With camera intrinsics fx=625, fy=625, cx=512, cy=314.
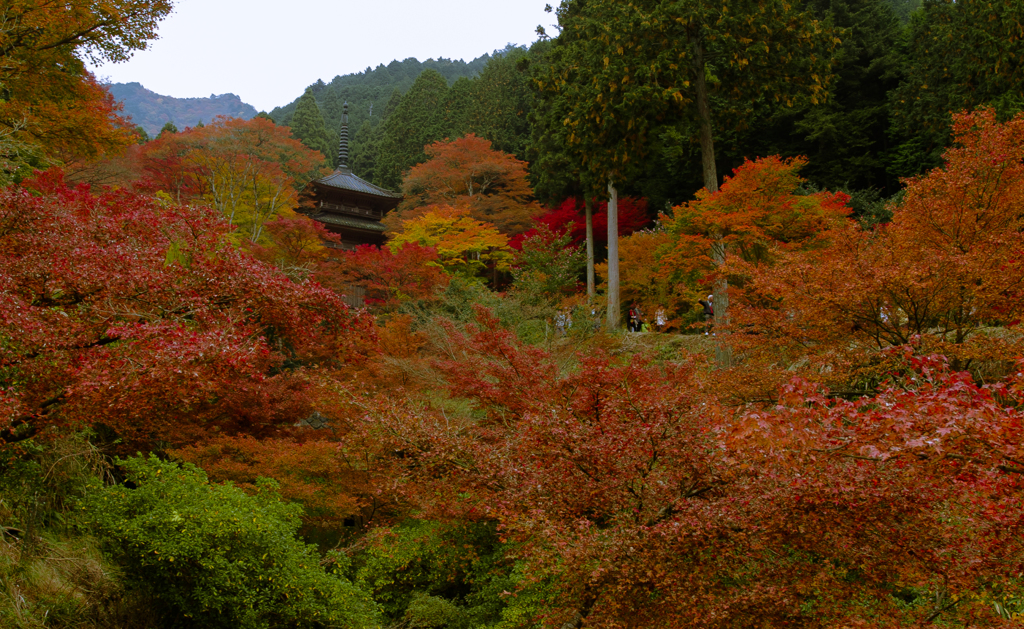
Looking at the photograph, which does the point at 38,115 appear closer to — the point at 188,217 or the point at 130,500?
the point at 188,217

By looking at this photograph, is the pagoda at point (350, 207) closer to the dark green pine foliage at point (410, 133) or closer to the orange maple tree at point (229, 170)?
the orange maple tree at point (229, 170)

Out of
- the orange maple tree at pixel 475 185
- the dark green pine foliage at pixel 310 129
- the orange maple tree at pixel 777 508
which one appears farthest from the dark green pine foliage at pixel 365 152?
the orange maple tree at pixel 777 508

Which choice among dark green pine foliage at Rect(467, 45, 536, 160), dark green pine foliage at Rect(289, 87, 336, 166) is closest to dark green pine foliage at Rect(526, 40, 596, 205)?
dark green pine foliage at Rect(467, 45, 536, 160)

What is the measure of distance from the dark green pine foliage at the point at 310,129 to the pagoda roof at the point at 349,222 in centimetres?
1020

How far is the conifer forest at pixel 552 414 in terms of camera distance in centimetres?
334

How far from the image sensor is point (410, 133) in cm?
3070

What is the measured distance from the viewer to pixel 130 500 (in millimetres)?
4699

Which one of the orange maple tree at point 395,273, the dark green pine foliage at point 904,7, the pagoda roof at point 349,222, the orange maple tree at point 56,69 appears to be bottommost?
the orange maple tree at point 395,273

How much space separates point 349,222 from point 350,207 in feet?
3.85

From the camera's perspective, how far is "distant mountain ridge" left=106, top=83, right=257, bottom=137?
98.7 m

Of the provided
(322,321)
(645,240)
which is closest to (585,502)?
(322,321)

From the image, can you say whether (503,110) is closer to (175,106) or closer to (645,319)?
(645,319)

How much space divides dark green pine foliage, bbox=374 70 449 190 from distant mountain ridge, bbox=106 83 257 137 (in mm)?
78692

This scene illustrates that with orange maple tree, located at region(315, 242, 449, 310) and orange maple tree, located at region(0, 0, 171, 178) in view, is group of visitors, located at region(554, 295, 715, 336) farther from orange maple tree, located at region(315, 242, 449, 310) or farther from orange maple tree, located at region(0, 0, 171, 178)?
orange maple tree, located at region(0, 0, 171, 178)
